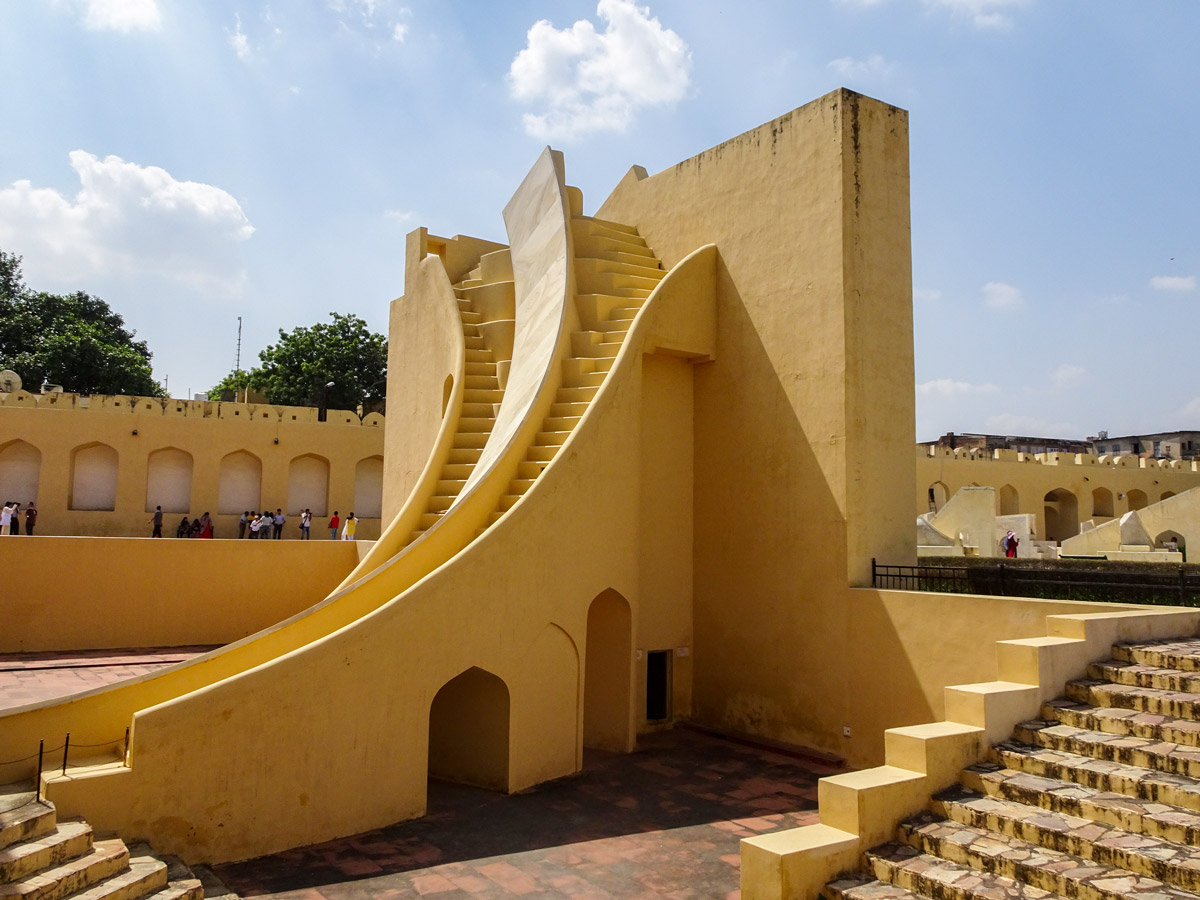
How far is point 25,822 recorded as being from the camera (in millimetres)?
5359

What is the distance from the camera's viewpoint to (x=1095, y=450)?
52.4 m

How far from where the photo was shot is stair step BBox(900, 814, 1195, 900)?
4.27 meters

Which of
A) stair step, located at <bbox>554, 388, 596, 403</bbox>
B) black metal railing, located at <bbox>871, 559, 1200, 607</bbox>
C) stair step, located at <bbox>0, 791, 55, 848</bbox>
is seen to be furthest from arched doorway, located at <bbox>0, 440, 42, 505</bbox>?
black metal railing, located at <bbox>871, 559, 1200, 607</bbox>

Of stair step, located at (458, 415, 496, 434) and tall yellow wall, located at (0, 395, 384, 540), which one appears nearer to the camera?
stair step, located at (458, 415, 496, 434)

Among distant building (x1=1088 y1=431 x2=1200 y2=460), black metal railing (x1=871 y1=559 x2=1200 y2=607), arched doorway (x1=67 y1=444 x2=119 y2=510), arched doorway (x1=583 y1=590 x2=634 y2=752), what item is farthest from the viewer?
distant building (x1=1088 y1=431 x2=1200 y2=460)

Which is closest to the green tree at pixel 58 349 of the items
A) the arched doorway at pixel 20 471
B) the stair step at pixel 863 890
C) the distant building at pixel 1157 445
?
the arched doorway at pixel 20 471

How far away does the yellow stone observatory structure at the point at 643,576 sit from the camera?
634cm

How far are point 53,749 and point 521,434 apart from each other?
16.4 feet

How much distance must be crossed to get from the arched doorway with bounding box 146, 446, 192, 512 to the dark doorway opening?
16.4m

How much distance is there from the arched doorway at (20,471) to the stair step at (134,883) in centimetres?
1919

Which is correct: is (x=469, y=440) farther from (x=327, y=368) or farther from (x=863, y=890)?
(x=327, y=368)

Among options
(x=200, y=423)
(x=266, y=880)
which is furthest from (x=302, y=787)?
(x=200, y=423)

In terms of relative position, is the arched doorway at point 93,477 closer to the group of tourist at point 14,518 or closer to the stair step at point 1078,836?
the group of tourist at point 14,518

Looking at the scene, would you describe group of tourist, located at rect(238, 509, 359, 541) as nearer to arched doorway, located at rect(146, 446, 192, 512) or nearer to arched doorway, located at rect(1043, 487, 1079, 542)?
arched doorway, located at rect(146, 446, 192, 512)
